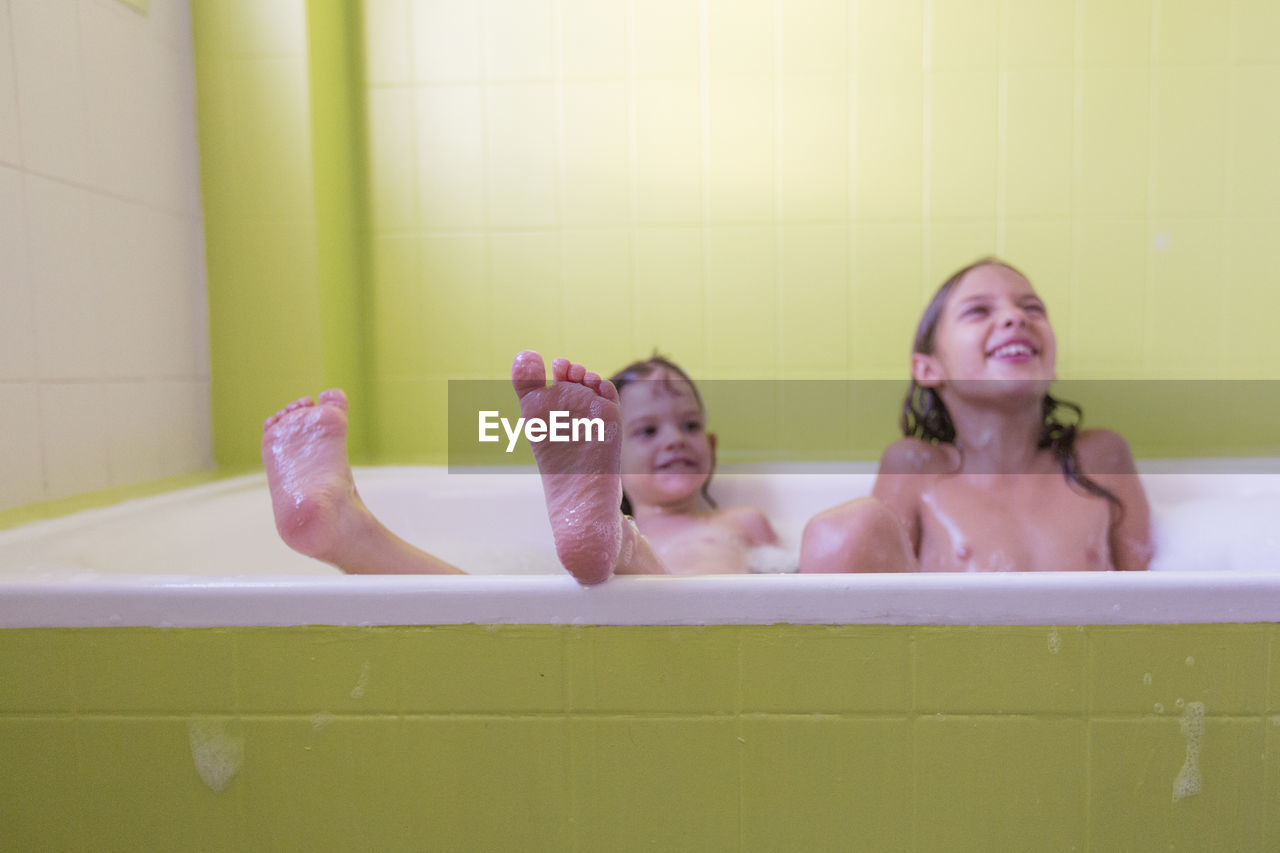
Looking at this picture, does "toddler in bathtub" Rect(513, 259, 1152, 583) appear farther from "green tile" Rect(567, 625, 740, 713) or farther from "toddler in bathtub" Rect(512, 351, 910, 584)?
"green tile" Rect(567, 625, 740, 713)

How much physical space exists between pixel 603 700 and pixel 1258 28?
162 centimetres

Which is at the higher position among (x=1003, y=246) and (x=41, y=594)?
(x=1003, y=246)

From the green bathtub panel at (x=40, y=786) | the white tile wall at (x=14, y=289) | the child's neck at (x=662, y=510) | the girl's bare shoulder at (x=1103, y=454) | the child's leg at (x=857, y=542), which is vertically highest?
the white tile wall at (x=14, y=289)

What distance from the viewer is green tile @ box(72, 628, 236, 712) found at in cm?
66

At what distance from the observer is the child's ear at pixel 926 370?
48.8 inches

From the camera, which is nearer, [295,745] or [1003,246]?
[295,745]

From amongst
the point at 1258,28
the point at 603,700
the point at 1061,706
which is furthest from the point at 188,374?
the point at 1258,28

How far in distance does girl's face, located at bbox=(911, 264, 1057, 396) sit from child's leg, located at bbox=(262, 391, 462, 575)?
73 cm

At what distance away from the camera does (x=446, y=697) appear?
0.65m

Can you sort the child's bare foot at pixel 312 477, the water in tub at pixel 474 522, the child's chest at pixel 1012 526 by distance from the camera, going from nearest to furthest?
the child's bare foot at pixel 312 477 → the water in tub at pixel 474 522 → the child's chest at pixel 1012 526

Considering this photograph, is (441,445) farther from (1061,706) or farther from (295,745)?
(1061,706)

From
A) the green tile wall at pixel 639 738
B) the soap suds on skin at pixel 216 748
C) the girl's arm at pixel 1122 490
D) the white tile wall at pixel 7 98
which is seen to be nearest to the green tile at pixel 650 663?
the green tile wall at pixel 639 738

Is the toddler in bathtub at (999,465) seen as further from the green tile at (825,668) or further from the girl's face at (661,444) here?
the green tile at (825,668)

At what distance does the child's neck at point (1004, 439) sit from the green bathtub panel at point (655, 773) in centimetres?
71
